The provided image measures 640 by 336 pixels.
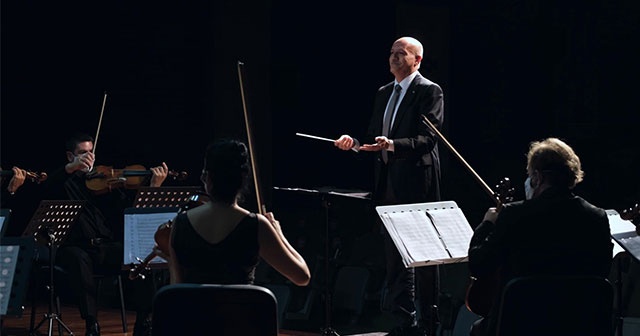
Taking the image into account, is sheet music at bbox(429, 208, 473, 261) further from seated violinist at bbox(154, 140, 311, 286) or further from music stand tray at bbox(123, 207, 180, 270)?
music stand tray at bbox(123, 207, 180, 270)

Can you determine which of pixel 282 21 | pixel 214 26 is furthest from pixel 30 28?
pixel 282 21

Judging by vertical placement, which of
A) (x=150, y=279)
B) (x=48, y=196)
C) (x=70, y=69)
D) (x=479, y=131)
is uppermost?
(x=70, y=69)

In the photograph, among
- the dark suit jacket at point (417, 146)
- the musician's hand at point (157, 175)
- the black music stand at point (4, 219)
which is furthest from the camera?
the musician's hand at point (157, 175)

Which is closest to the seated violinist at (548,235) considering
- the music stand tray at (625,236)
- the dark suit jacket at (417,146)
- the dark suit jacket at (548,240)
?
the dark suit jacket at (548,240)

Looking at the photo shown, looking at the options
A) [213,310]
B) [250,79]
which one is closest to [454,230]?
[213,310]

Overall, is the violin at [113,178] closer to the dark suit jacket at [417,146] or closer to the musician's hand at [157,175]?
the musician's hand at [157,175]

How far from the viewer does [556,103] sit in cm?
562

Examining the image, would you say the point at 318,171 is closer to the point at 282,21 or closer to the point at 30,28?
the point at 282,21

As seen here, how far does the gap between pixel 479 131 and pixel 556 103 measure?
2.13 feet

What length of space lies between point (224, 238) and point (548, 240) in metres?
0.97

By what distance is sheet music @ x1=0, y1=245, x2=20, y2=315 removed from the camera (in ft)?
12.8

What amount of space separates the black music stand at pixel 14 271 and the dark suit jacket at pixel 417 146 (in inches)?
66.4

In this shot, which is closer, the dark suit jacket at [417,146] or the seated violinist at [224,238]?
the seated violinist at [224,238]

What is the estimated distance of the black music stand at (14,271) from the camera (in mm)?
3906
